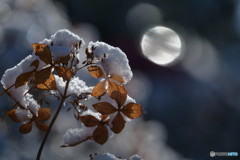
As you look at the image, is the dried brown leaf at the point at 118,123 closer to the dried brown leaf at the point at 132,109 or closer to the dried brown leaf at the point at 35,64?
the dried brown leaf at the point at 132,109

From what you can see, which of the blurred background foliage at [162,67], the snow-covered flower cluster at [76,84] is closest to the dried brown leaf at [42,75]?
the snow-covered flower cluster at [76,84]

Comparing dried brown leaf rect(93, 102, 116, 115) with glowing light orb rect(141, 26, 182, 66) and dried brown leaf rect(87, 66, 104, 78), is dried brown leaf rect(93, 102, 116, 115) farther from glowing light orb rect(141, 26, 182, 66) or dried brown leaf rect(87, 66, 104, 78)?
glowing light orb rect(141, 26, 182, 66)

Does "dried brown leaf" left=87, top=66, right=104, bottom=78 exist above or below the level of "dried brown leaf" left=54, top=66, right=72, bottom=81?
below

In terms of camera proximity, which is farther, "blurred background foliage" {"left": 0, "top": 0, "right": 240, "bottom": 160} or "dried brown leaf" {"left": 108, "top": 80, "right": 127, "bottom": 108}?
"blurred background foliage" {"left": 0, "top": 0, "right": 240, "bottom": 160}

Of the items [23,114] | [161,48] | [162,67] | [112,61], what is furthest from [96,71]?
[162,67]

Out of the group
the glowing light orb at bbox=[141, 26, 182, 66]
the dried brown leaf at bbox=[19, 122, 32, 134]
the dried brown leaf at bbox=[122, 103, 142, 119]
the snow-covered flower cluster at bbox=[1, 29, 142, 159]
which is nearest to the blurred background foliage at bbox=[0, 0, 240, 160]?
the glowing light orb at bbox=[141, 26, 182, 66]

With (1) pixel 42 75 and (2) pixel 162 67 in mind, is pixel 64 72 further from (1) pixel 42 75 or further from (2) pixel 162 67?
(2) pixel 162 67

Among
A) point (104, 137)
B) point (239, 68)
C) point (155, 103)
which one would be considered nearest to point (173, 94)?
point (155, 103)
